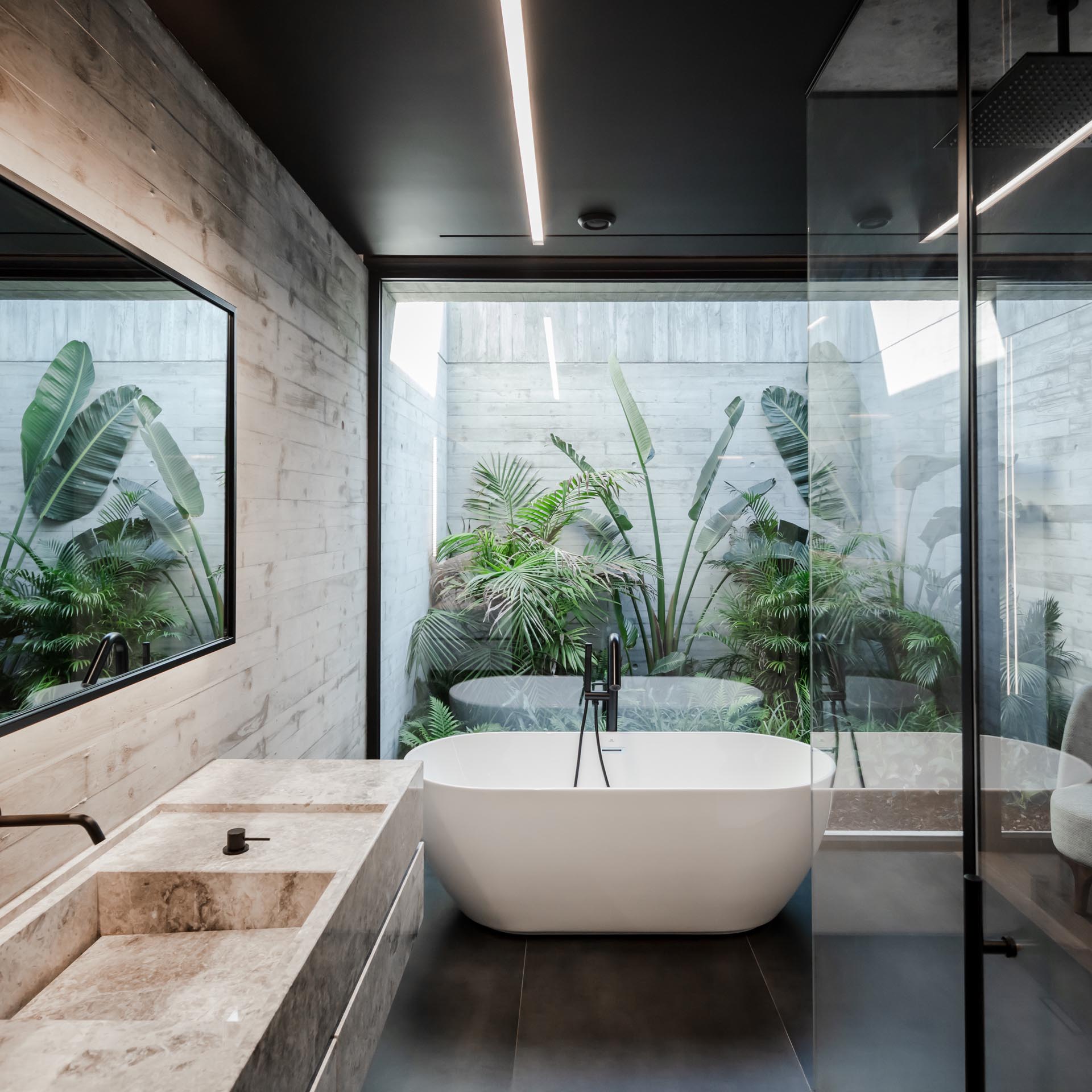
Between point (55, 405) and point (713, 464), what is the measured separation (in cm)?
281

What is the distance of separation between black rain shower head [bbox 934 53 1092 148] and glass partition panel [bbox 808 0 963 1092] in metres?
0.14

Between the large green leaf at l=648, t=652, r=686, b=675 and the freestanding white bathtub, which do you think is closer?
the freestanding white bathtub

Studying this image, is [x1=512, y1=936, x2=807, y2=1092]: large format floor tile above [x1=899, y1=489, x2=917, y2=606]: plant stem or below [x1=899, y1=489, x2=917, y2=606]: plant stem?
below

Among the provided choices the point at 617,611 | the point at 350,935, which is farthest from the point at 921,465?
the point at 617,611

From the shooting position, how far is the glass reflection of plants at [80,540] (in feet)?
4.07

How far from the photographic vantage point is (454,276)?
3695 millimetres

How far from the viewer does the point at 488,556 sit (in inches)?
144

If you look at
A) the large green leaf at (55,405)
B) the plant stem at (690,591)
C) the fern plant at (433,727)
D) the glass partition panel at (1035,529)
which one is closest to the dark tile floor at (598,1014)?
the fern plant at (433,727)

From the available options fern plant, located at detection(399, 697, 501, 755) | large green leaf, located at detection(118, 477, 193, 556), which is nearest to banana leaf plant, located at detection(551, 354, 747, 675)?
fern plant, located at detection(399, 697, 501, 755)

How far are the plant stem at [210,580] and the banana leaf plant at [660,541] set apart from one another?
1991mm

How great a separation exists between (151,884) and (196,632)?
64 centimetres

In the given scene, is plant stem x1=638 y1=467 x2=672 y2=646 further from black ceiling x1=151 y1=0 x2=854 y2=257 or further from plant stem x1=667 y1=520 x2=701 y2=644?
black ceiling x1=151 y1=0 x2=854 y2=257

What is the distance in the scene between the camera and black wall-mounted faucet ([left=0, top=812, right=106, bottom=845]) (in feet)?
3.66

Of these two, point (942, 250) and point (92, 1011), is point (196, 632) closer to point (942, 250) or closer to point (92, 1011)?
point (92, 1011)
